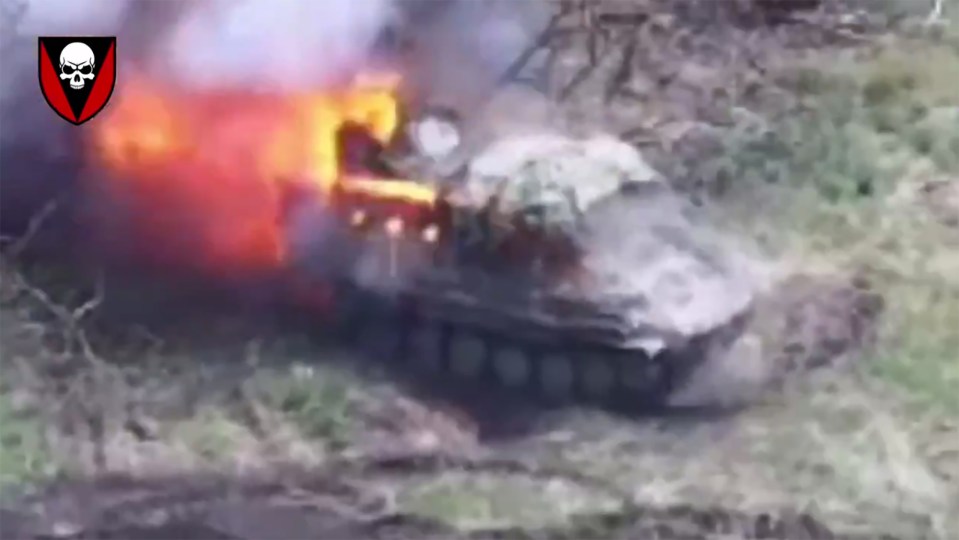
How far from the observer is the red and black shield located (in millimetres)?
1047

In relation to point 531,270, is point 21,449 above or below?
below

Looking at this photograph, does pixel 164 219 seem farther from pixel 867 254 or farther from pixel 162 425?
pixel 867 254

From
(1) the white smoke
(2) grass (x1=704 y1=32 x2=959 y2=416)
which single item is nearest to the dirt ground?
(2) grass (x1=704 y1=32 x2=959 y2=416)

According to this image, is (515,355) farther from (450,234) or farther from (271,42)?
(271,42)

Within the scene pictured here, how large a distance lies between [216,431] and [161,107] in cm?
32

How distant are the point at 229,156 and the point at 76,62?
174mm

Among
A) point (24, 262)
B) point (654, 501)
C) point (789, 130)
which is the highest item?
point (789, 130)

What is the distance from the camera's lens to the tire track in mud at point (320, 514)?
1.02 metres

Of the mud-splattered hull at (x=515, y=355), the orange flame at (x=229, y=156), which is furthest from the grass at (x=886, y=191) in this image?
the orange flame at (x=229, y=156)

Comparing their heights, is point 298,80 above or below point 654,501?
above

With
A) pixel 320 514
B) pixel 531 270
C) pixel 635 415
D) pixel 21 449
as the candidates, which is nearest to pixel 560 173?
pixel 531 270

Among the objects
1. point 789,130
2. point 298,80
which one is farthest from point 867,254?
point 298,80

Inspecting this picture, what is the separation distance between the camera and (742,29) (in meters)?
1.02

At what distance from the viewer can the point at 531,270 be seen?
103 centimetres
